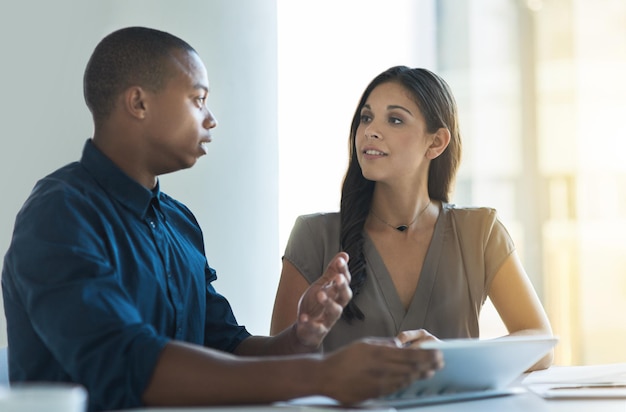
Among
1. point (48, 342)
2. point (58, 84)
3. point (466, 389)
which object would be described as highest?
point (58, 84)

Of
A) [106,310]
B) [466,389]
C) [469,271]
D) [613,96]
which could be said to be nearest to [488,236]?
[469,271]

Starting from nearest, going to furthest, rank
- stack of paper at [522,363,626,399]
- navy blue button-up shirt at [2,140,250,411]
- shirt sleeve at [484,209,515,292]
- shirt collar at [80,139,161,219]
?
navy blue button-up shirt at [2,140,250,411], stack of paper at [522,363,626,399], shirt collar at [80,139,161,219], shirt sleeve at [484,209,515,292]

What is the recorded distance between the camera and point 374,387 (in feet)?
3.63

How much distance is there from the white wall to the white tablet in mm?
1368

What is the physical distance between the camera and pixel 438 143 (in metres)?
2.52

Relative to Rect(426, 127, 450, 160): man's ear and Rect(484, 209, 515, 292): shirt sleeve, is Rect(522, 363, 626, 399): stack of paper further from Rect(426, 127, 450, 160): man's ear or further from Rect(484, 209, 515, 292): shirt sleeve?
Rect(426, 127, 450, 160): man's ear

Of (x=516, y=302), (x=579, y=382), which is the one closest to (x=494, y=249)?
(x=516, y=302)

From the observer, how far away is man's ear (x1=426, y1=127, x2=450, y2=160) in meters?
2.49

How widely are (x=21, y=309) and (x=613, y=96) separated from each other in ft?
9.85

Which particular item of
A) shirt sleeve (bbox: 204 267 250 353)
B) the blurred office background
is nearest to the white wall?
the blurred office background

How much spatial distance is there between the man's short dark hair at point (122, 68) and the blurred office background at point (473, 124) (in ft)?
4.56

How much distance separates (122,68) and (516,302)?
1.24 metres

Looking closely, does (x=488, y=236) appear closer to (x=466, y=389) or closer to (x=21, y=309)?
(x=466, y=389)

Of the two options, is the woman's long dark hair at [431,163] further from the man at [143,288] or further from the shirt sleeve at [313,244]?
the man at [143,288]
